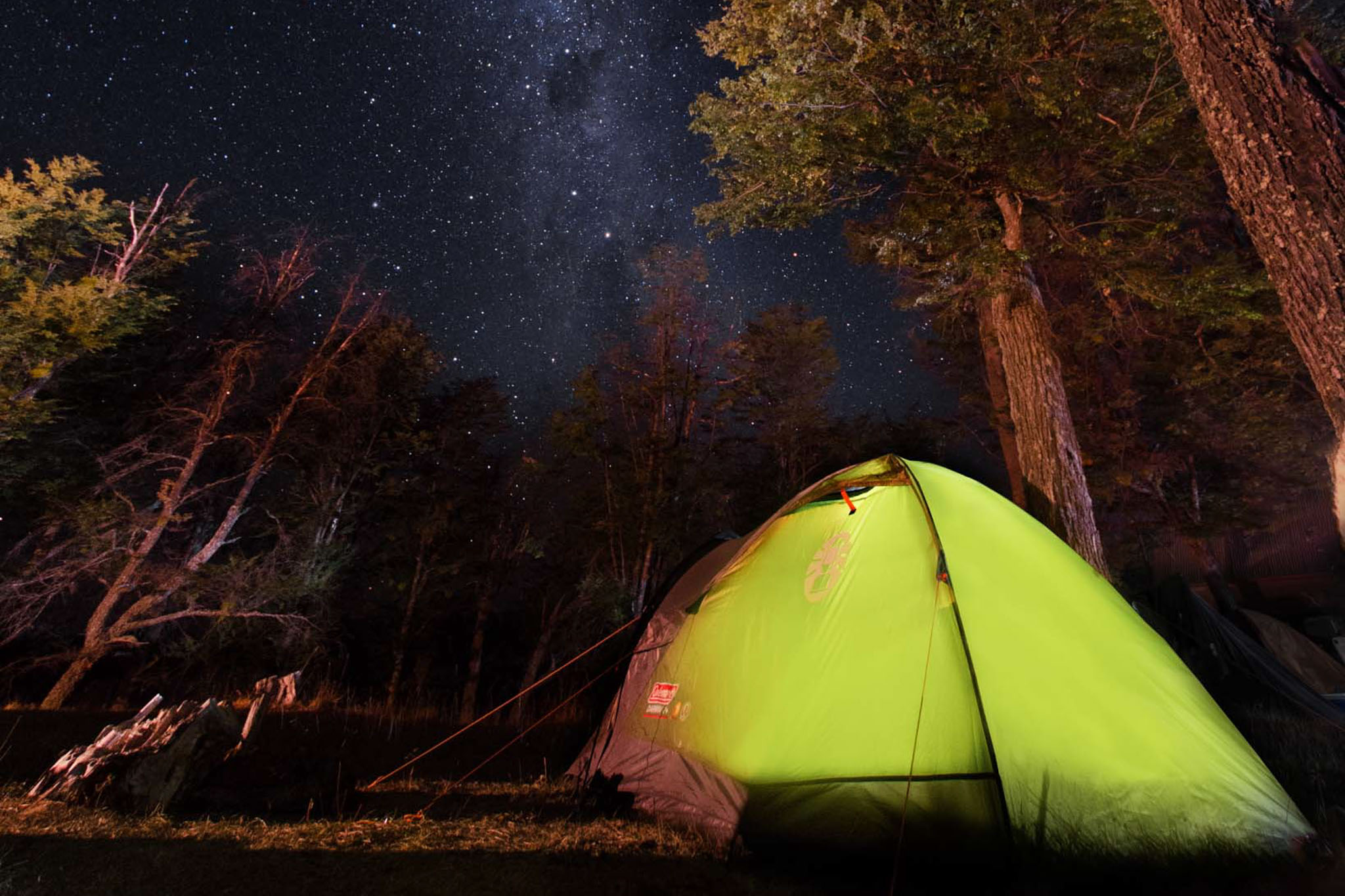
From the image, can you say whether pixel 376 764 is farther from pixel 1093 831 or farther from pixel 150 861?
pixel 1093 831

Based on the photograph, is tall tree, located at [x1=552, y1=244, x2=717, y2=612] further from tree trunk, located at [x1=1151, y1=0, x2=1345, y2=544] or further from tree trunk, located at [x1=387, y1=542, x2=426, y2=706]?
tree trunk, located at [x1=1151, y1=0, x2=1345, y2=544]

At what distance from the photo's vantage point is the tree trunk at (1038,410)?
5.70 metres

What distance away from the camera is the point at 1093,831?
2.57 metres

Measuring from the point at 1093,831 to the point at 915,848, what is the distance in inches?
30.9

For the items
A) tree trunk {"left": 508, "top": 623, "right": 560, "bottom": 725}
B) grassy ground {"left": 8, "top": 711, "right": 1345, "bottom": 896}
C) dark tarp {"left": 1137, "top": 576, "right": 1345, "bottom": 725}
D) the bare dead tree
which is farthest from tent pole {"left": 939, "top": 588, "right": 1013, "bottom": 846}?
tree trunk {"left": 508, "top": 623, "right": 560, "bottom": 725}

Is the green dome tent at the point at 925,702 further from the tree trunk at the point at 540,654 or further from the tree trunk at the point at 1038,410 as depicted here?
the tree trunk at the point at 540,654

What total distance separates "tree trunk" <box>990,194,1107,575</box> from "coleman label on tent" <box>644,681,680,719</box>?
4197 mm

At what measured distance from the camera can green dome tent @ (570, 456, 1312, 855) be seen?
8.76ft

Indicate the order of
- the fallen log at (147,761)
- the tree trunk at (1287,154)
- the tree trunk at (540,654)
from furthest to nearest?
the tree trunk at (540,654), the fallen log at (147,761), the tree trunk at (1287,154)

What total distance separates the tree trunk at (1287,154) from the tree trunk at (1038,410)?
3389mm

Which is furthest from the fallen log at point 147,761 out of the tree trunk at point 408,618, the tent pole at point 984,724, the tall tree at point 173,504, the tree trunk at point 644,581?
the tree trunk at point 408,618

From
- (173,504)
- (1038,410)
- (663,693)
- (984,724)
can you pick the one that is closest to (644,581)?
(173,504)

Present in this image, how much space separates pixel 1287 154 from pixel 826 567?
301 cm

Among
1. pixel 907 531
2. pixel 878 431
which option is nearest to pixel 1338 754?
pixel 907 531
